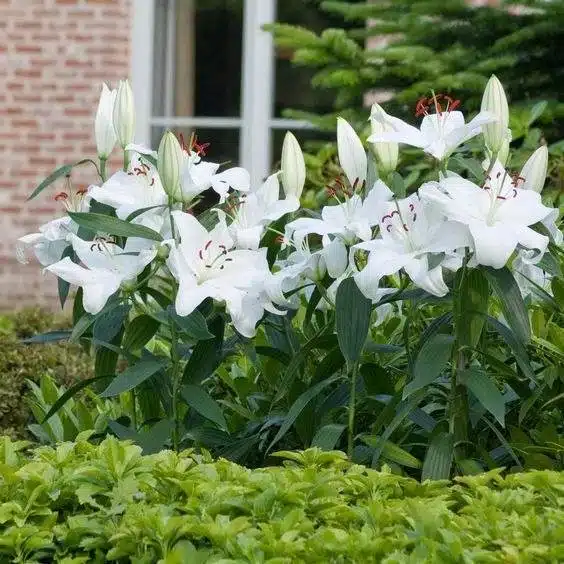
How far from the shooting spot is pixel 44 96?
8.81 metres

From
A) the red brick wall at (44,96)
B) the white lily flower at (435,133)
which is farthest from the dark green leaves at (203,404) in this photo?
the red brick wall at (44,96)

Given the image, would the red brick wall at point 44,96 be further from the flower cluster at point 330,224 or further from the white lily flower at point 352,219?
the white lily flower at point 352,219

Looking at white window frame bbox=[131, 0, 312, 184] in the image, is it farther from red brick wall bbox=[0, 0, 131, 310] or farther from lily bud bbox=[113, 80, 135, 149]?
lily bud bbox=[113, 80, 135, 149]

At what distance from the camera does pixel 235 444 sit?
298 centimetres

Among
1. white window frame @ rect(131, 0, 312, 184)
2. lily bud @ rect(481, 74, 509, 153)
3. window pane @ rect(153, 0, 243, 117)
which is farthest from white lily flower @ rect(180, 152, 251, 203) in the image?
window pane @ rect(153, 0, 243, 117)

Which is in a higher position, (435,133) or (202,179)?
(435,133)

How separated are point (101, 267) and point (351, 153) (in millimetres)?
560

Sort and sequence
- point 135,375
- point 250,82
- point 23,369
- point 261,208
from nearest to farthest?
1. point 135,375
2. point 261,208
3. point 23,369
4. point 250,82

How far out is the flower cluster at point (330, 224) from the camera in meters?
2.57

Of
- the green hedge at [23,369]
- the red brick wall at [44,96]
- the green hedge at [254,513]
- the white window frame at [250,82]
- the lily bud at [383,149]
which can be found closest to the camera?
the green hedge at [254,513]

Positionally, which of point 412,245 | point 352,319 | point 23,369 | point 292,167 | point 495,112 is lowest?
point 23,369

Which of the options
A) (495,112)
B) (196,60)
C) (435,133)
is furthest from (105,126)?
(196,60)

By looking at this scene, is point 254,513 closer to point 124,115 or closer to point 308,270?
point 308,270

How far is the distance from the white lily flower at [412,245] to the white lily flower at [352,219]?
38 millimetres
